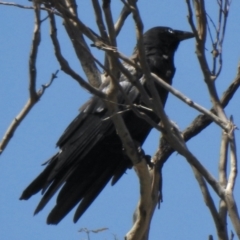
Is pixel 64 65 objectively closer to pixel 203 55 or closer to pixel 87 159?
pixel 203 55

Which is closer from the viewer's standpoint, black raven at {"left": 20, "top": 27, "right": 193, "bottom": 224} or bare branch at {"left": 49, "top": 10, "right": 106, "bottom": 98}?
bare branch at {"left": 49, "top": 10, "right": 106, "bottom": 98}

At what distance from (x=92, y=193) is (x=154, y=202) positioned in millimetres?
1032

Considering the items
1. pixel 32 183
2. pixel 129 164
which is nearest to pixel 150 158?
pixel 129 164

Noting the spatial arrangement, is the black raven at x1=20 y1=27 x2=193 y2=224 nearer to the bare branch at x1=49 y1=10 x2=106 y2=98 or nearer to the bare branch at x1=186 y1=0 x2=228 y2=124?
the bare branch at x1=186 y1=0 x2=228 y2=124

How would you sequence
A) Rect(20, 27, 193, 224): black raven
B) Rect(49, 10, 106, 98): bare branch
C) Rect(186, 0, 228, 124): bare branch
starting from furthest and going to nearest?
1. Rect(20, 27, 193, 224): black raven
2. Rect(186, 0, 228, 124): bare branch
3. Rect(49, 10, 106, 98): bare branch

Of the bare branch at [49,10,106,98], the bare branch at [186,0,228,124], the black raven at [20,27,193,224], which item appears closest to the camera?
the bare branch at [49,10,106,98]

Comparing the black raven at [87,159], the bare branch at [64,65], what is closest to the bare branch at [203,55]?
the bare branch at [64,65]

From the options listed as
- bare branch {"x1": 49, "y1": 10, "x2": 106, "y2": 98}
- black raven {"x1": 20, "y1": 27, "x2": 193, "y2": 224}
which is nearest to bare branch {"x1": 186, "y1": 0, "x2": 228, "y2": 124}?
bare branch {"x1": 49, "y1": 10, "x2": 106, "y2": 98}

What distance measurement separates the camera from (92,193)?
497cm

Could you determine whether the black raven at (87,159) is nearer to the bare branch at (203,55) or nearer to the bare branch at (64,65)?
the bare branch at (203,55)

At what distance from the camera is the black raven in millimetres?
4746

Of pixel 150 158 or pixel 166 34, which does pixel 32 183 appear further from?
pixel 166 34

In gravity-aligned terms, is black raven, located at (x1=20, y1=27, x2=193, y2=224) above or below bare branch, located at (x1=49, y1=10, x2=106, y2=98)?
above

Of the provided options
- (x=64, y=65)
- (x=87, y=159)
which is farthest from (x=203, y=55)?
(x=87, y=159)
